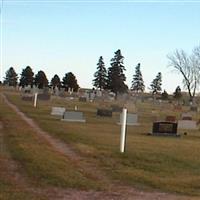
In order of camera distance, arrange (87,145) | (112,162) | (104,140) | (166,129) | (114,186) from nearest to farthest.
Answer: (114,186), (112,162), (87,145), (104,140), (166,129)

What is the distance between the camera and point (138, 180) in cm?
976

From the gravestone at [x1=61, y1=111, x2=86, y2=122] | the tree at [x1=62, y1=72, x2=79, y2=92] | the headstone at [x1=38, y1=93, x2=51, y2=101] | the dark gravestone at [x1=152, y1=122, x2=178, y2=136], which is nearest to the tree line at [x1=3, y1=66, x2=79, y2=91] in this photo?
the tree at [x1=62, y1=72, x2=79, y2=92]

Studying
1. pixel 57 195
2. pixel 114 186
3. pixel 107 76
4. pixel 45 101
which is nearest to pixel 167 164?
pixel 114 186

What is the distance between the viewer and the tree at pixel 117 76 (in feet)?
329

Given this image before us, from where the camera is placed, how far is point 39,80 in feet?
351

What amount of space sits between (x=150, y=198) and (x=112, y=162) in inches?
143

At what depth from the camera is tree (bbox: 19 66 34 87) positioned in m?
109

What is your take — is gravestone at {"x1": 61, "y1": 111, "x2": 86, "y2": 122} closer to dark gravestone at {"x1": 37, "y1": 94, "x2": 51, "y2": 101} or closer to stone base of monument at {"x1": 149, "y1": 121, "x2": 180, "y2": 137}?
stone base of monument at {"x1": 149, "y1": 121, "x2": 180, "y2": 137}

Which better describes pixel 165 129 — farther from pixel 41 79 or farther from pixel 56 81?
pixel 56 81

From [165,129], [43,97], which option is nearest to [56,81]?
[43,97]

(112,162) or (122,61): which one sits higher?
(122,61)

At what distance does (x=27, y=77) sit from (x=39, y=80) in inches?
196

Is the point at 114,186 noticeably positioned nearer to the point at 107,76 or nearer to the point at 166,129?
the point at 166,129

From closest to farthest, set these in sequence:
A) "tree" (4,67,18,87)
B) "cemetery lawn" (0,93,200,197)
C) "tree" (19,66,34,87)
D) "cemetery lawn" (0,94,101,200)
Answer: "cemetery lawn" (0,94,101,200) < "cemetery lawn" (0,93,200,197) < "tree" (19,66,34,87) < "tree" (4,67,18,87)
